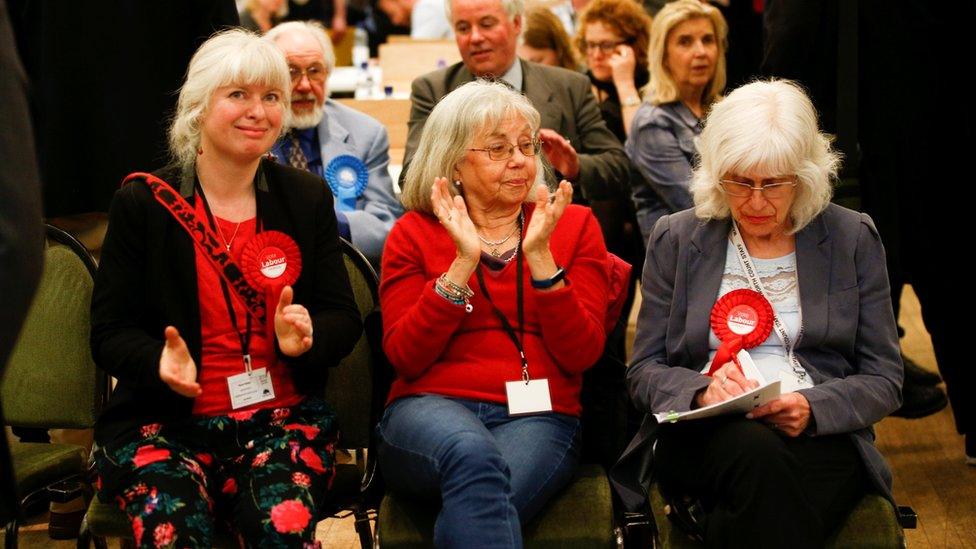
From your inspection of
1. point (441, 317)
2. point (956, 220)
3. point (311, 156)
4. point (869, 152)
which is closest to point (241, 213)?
point (441, 317)

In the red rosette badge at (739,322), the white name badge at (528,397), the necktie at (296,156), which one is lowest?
the white name badge at (528,397)

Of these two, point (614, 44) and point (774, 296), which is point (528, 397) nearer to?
point (774, 296)

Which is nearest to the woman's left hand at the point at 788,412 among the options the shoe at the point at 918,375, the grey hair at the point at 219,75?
the grey hair at the point at 219,75

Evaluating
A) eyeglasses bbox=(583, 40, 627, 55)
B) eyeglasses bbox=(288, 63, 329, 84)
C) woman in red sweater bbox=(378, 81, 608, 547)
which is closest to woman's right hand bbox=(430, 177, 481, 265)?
woman in red sweater bbox=(378, 81, 608, 547)

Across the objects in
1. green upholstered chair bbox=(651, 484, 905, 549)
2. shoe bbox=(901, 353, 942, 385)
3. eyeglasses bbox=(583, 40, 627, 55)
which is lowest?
shoe bbox=(901, 353, 942, 385)

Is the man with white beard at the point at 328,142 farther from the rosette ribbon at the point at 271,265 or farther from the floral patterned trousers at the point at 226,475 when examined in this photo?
the floral patterned trousers at the point at 226,475

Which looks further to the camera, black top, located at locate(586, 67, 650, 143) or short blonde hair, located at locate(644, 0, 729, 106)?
black top, located at locate(586, 67, 650, 143)

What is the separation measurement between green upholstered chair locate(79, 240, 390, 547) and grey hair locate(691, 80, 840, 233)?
84 centimetres

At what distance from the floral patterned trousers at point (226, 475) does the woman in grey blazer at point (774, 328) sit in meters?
0.69

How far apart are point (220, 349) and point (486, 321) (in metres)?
0.61

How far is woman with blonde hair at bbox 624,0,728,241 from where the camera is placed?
13.0 feet

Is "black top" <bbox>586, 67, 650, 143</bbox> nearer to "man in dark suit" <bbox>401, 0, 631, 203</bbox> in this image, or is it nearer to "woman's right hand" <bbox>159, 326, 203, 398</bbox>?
"man in dark suit" <bbox>401, 0, 631, 203</bbox>

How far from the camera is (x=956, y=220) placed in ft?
12.4

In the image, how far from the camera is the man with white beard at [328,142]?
3729mm
